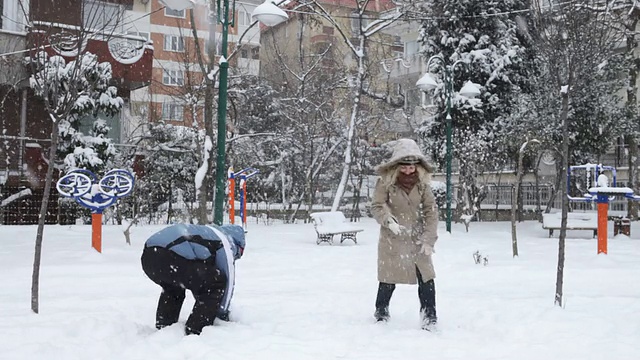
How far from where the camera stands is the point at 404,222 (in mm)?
Result: 5594

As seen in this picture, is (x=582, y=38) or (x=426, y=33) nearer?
(x=582, y=38)

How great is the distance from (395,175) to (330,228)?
969 centimetres

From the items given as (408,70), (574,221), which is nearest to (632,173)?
(574,221)

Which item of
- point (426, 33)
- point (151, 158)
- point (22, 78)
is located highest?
point (426, 33)

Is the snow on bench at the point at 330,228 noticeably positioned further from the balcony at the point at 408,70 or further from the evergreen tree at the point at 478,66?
the balcony at the point at 408,70

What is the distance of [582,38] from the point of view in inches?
275

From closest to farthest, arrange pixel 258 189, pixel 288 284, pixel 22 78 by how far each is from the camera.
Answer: pixel 288 284 < pixel 22 78 < pixel 258 189

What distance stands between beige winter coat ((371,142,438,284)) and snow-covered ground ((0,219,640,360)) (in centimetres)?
50

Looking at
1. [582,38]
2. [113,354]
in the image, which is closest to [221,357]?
[113,354]

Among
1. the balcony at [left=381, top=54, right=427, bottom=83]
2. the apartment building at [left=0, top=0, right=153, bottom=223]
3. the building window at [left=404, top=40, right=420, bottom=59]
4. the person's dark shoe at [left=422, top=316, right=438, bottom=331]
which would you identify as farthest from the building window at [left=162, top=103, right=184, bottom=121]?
the person's dark shoe at [left=422, top=316, right=438, bottom=331]

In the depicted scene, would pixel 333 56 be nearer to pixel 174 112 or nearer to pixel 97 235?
pixel 174 112

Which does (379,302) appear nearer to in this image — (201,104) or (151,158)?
(151,158)

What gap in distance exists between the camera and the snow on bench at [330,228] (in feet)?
49.4

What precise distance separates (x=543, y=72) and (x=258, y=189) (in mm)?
12486
